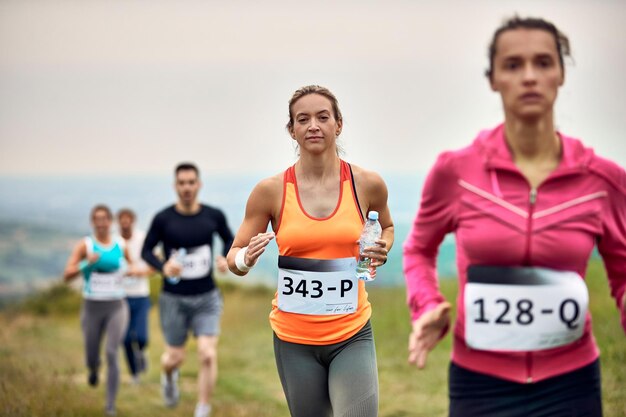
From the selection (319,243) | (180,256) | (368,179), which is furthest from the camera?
(180,256)

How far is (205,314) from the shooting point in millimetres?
8602

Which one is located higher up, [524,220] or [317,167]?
[317,167]

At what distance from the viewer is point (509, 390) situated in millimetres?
3467


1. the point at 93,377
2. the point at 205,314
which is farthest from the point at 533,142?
the point at 93,377

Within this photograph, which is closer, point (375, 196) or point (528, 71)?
point (528, 71)

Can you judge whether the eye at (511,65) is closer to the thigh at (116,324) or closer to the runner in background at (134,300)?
the thigh at (116,324)

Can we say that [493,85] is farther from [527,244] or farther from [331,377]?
[331,377]

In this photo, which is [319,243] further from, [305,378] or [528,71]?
[528,71]

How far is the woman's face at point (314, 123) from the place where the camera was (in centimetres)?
502

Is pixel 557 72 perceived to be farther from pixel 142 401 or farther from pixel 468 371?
pixel 142 401

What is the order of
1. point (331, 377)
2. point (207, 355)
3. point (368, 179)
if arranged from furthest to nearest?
1. point (207, 355)
2. point (368, 179)
3. point (331, 377)

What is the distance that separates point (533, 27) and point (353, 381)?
2198 mm

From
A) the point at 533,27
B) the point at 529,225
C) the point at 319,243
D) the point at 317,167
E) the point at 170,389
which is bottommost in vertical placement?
the point at 170,389

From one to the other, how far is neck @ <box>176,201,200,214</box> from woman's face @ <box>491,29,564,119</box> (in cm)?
540
